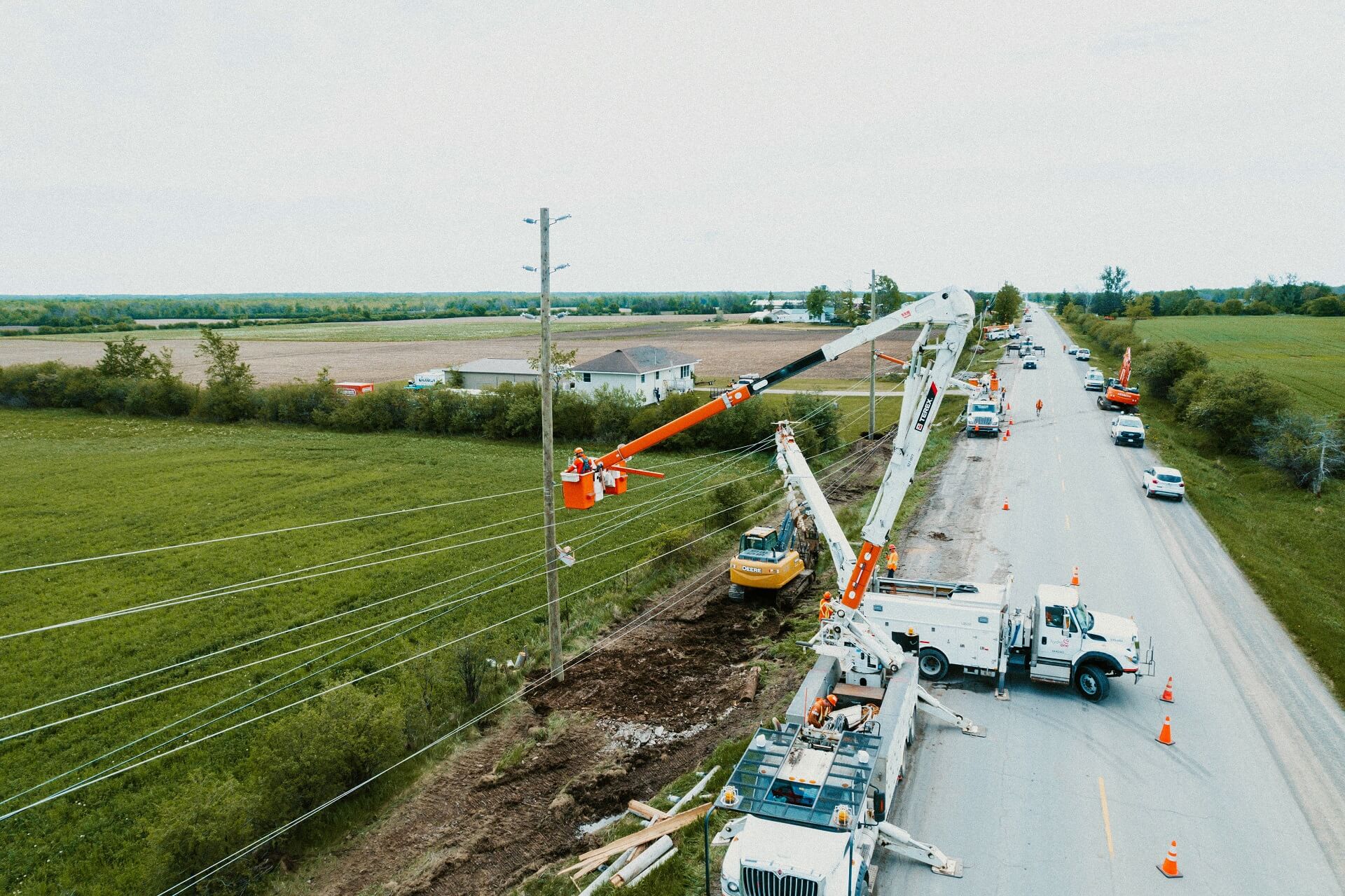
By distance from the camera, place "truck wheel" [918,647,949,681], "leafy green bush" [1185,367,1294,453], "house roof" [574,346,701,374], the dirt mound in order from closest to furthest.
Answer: the dirt mound
"truck wheel" [918,647,949,681]
"leafy green bush" [1185,367,1294,453]
"house roof" [574,346,701,374]

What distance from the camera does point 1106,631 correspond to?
57.1ft

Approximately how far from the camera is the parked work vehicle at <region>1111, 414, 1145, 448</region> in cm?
4184

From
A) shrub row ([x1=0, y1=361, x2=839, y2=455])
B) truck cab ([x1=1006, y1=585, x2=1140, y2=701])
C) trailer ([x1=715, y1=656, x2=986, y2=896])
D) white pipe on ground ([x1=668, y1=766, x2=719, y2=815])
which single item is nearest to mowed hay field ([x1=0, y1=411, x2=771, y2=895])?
shrub row ([x1=0, y1=361, x2=839, y2=455])

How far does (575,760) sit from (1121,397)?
160ft

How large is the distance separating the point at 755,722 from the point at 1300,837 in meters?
9.58

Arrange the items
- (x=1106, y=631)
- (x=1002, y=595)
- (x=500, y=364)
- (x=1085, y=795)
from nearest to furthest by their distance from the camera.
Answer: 1. (x=1085, y=795)
2. (x=1106, y=631)
3. (x=1002, y=595)
4. (x=500, y=364)

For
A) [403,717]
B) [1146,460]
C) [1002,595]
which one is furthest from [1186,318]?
[403,717]

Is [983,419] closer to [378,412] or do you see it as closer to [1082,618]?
[1082,618]

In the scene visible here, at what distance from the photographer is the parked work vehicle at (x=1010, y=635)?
17.3m

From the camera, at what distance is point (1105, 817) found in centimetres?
1351

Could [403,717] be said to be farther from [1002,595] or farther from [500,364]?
[500,364]

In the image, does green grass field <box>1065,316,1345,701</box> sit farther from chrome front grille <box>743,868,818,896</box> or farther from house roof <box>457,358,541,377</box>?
house roof <box>457,358,541,377</box>

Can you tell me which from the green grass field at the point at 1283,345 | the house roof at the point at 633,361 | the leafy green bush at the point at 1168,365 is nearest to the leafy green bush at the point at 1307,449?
the leafy green bush at the point at 1168,365

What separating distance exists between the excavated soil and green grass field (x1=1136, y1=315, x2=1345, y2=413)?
4725cm
